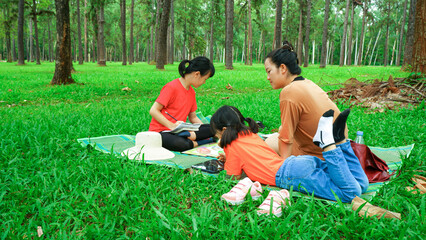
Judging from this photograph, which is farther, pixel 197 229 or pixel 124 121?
pixel 124 121

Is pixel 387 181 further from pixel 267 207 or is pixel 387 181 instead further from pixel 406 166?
pixel 267 207

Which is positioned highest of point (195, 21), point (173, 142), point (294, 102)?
point (195, 21)

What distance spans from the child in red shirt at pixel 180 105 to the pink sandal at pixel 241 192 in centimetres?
157

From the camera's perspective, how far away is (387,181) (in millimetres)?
2732

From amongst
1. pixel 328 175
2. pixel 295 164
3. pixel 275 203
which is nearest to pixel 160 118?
pixel 295 164

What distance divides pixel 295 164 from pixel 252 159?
394mm

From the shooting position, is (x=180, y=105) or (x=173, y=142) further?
(x=180, y=105)

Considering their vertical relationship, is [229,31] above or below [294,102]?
above

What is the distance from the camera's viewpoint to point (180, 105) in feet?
13.4

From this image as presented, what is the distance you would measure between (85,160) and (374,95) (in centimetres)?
620

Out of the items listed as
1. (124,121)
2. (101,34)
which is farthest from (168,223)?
(101,34)

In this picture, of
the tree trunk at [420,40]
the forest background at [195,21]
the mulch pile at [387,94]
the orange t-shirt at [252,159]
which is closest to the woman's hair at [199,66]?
the orange t-shirt at [252,159]

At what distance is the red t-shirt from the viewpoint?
395 cm

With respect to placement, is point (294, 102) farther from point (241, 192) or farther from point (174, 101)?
point (174, 101)
